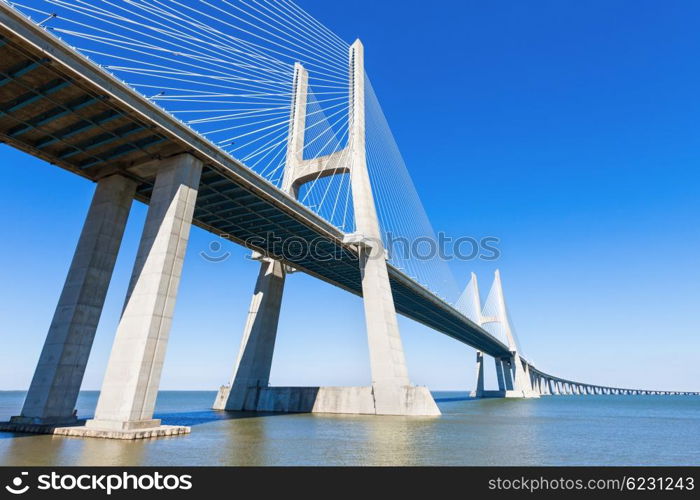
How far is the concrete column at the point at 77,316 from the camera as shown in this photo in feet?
72.2

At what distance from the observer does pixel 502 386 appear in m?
113

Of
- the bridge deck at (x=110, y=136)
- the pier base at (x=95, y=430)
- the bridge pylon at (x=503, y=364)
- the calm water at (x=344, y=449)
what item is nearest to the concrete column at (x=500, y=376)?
the bridge pylon at (x=503, y=364)

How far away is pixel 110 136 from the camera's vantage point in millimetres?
23750

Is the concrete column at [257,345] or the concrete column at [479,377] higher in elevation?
the concrete column at [479,377]

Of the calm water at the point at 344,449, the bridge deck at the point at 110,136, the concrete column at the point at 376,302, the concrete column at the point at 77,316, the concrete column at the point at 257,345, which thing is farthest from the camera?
the concrete column at the point at 257,345

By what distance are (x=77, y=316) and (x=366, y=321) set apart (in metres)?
21.8

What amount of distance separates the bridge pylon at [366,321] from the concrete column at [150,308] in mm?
17708

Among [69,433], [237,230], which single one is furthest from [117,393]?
[237,230]

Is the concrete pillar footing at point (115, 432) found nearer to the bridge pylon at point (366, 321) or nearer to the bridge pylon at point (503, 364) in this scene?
the bridge pylon at point (366, 321)

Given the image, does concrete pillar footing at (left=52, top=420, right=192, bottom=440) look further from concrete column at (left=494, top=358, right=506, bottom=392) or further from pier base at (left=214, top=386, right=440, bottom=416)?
concrete column at (left=494, top=358, right=506, bottom=392)

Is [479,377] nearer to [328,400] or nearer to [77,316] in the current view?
[328,400]

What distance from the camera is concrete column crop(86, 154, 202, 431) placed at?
65.9ft
